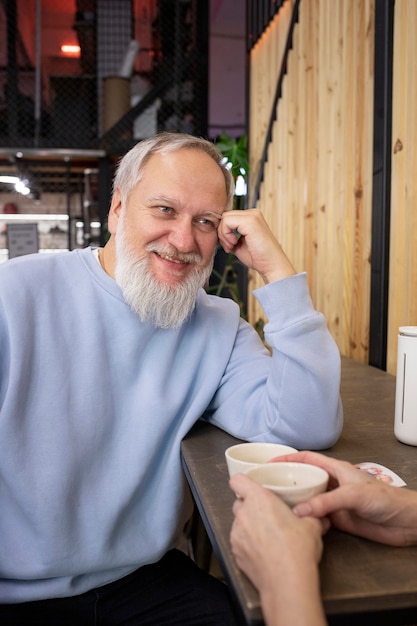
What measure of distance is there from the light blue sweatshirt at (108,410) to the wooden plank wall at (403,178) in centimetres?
94

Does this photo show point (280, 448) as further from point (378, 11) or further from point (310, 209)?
point (310, 209)

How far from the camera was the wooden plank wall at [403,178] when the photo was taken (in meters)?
2.01

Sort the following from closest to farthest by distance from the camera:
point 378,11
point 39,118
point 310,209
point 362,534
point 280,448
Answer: point 362,534 < point 280,448 < point 378,11 < point 310,209 < point 39,118

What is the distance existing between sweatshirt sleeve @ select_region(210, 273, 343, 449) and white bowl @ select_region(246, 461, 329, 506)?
1.06 ft

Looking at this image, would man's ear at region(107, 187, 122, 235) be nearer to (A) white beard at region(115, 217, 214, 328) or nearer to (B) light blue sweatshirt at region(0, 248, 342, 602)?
(A) white beard at region(115, 217, 214, 328)

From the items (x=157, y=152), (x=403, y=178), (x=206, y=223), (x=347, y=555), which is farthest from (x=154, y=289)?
(x=403, y=178)

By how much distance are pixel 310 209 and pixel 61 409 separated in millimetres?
2350

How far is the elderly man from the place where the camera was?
122 cm

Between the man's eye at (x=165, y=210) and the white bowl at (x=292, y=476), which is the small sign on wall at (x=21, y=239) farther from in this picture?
the white bowl at (x=292, y=476)

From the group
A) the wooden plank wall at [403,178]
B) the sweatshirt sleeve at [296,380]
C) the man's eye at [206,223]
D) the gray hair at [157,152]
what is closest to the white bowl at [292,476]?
the sweatshirt sleeve at [296,380]

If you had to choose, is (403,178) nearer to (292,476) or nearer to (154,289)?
(154,289)

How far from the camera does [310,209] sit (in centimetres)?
326

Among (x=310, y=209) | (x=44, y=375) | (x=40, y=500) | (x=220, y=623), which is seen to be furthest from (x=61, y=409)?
(x=310, y=209)

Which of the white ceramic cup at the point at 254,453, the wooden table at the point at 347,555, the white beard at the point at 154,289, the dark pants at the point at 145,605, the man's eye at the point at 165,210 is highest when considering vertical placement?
the man's eye at the point at 165,210
